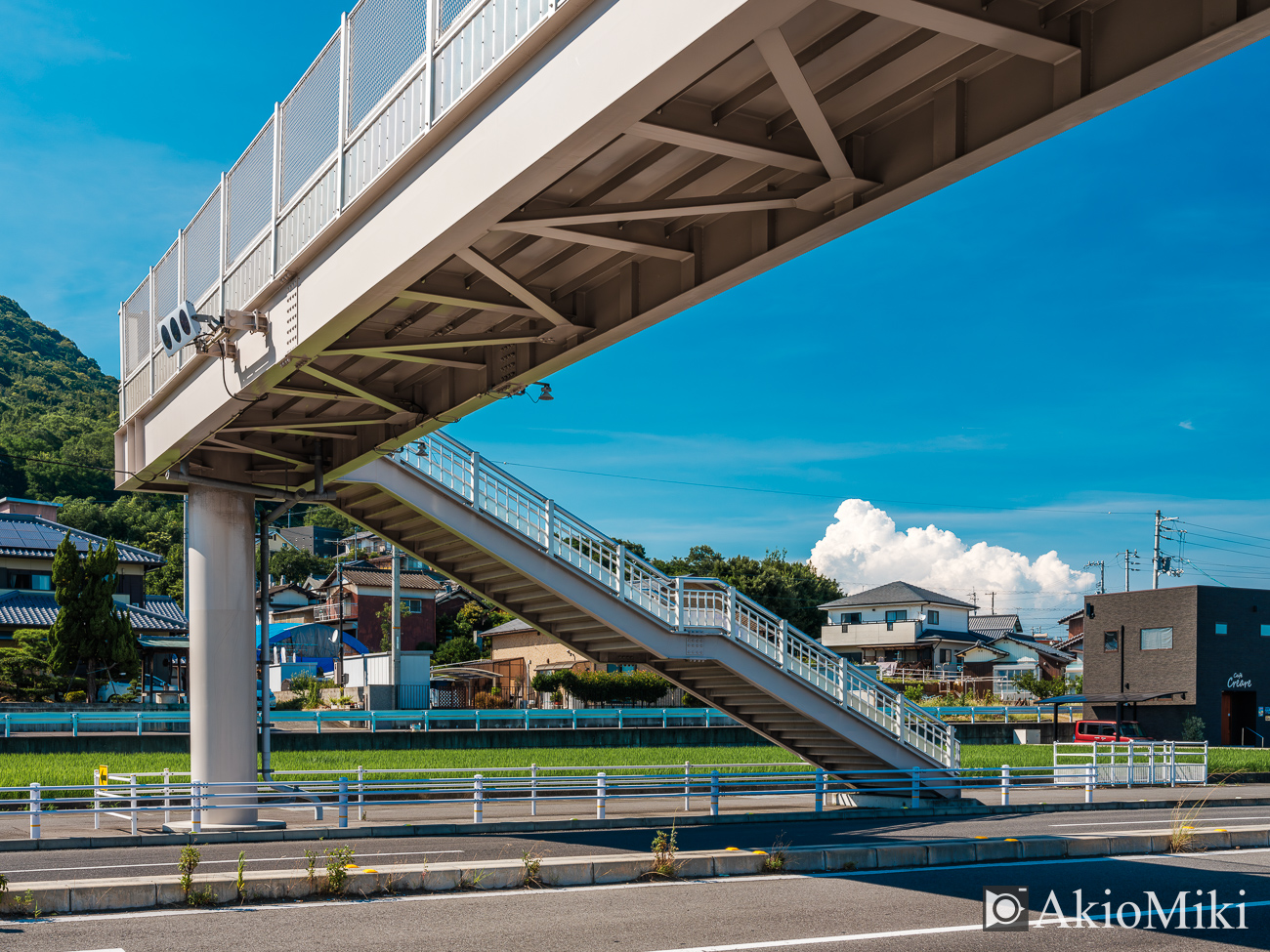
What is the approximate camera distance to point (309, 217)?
1238 centimetres

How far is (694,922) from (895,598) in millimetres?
74280

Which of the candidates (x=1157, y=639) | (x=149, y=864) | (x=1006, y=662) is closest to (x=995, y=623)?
(x=1006, y=662)

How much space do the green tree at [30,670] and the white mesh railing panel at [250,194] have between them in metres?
33.7

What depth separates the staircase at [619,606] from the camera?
1933cm

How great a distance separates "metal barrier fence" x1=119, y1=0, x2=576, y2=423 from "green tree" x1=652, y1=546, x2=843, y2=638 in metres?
66.0

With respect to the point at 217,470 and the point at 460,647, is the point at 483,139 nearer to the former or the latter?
the point at 217,470

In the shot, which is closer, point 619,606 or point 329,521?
point 619,606

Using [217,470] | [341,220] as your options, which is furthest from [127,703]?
[341,220]

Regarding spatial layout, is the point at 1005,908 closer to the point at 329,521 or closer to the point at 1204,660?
the point at 1204,660

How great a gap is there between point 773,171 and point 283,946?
7872mm

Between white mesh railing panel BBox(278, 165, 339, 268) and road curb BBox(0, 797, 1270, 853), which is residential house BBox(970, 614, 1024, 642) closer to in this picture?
road curb BBox(0, 797, 1270, 853)

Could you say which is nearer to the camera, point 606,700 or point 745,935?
point 745,935

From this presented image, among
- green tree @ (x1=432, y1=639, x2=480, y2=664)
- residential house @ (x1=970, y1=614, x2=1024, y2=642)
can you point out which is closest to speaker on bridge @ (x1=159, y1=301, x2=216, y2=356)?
green tree @ (x1=432, y1=639, x2=480, y2=664)

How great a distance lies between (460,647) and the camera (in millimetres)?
71375
